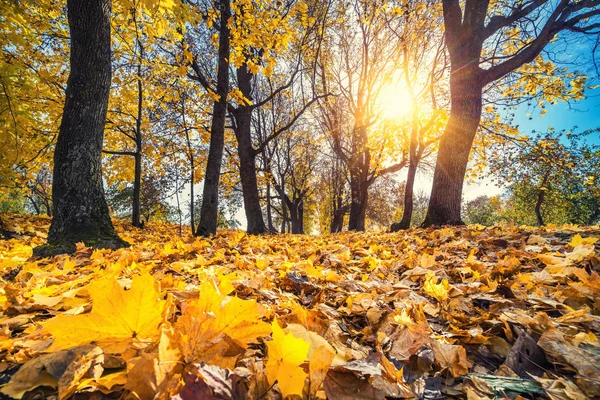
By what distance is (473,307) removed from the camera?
49.9 inches

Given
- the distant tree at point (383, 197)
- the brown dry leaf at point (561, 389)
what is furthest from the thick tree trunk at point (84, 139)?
the distant tree at point (383, 197)

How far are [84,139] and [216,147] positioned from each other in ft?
8.92

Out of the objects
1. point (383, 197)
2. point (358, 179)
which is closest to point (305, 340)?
point (358, 179)

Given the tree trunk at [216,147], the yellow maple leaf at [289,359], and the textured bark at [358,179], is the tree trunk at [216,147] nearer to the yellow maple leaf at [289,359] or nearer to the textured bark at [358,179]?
the yellow maple leaf at [289,359]

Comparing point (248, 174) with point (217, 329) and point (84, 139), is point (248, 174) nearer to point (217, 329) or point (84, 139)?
point (84, 139)

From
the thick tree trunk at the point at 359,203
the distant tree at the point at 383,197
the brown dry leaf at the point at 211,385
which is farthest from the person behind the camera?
the distant tree at the point at 383,197

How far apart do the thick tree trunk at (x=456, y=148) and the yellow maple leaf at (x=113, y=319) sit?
605cm

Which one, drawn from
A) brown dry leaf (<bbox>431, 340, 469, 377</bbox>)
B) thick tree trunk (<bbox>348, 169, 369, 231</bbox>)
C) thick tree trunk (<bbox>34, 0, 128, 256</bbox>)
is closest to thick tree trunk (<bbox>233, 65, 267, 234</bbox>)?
thick tree trunk (<bbox>34, 0, 128, 256</bbox>)

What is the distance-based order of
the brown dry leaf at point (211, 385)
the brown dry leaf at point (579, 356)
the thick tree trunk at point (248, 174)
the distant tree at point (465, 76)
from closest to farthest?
the brown dry leaf at point (211, 385) → the brown dry leaf at point (579, 356) → the distant tree at point (465, 76) → the thick tree trunk at point (248, 174)

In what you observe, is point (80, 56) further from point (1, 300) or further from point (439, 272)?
point (439, 272)

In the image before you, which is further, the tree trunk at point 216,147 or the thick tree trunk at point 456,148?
the tree trunk at point 216,147

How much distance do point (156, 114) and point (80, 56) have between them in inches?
315

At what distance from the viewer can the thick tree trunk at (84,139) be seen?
3.29 metres

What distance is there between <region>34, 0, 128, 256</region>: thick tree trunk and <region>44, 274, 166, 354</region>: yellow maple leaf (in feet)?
10.5
